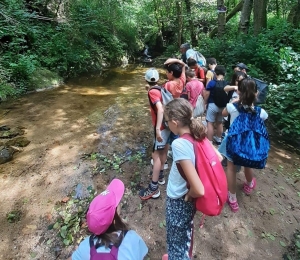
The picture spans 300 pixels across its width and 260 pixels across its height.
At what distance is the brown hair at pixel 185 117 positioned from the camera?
1.90 m

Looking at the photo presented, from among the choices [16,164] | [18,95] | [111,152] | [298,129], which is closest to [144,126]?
[111,152]

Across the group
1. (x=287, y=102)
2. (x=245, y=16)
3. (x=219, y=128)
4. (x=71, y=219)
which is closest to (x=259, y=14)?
(x=245, y=16)

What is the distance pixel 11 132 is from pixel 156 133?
12.8 feet

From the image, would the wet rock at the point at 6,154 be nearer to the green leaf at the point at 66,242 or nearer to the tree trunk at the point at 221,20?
the green leaf at the point at 66,242

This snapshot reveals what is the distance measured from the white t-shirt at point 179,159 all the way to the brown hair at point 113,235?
1.99 feet

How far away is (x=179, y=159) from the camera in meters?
1.83

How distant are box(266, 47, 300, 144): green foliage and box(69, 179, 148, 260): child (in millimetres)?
4786

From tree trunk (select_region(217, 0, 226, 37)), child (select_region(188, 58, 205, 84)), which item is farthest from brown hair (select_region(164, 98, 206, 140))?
tree trunk (select_region(217, 0, 226, 37))

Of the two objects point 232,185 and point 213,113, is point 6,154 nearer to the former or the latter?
point 213,113

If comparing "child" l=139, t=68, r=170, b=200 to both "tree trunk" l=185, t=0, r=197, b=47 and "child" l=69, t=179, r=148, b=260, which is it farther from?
"tree trunk" l=185, t=0, r=197, b=47

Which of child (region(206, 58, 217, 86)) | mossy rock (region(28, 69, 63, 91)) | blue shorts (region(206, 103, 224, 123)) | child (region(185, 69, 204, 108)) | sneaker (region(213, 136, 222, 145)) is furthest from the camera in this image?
mossy rock (region(28, 69, 63, 91))

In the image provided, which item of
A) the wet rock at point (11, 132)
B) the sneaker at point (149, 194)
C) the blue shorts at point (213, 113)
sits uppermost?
the blue shorts at point (213, 113)

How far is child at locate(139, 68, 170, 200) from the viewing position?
9.94 ft

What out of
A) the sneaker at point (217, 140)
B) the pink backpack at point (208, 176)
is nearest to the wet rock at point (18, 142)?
the sneaker at point (217, 140)
